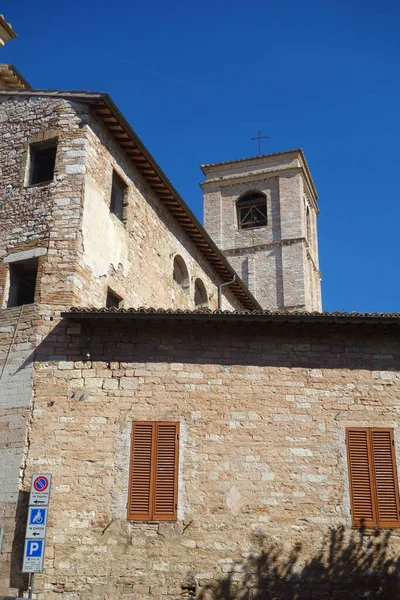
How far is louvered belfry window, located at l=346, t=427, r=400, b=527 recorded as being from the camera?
416 inches

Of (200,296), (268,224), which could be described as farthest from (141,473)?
(268,224)

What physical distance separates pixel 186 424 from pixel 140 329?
1830 mm

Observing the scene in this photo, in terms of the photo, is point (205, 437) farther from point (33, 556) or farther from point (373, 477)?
point (33, 556)

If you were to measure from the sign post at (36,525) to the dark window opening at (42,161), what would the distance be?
603 centimetres

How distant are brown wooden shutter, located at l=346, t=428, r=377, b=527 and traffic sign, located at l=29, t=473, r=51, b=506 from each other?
4763mm

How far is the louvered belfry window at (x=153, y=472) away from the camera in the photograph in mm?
10500

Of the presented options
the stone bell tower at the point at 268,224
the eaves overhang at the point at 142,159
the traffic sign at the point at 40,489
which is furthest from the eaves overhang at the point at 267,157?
the traffic sign at the point at 40,489

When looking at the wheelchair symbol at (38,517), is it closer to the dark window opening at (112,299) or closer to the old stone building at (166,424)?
the old stone building at (166,424)

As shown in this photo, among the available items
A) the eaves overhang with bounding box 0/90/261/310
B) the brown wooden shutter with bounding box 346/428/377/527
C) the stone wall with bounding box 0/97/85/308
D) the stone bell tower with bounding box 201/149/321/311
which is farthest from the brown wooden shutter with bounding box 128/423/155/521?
the stone bell tower with bounding box 201/149/321/311

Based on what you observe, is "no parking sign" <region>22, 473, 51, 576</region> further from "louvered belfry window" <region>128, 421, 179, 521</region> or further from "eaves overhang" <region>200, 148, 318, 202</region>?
"eaves overhang" <region>200, 148, 318, 202</region>

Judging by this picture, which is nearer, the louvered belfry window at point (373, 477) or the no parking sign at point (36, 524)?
the no parking sign at point (36, 524)

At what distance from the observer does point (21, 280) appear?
43.3 feet

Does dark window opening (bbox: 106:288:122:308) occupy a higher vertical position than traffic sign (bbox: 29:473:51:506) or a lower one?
higher

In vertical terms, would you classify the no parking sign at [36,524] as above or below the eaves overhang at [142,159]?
below
